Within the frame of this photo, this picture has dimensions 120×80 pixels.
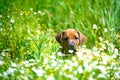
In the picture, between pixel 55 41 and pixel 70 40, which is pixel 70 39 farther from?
pixel 55 41

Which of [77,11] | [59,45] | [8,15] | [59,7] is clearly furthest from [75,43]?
[59,7]

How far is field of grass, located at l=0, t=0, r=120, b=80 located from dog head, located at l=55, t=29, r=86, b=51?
0.51 feet

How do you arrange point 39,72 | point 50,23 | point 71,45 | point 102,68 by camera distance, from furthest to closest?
1. point 50,23
2. point 71,45
3. point 102,68
4. point 39,72

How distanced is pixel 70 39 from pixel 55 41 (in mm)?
1028

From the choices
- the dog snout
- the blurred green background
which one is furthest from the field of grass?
the dog snout

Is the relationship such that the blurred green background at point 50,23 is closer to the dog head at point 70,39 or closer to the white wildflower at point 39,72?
the dog head at point 70,39

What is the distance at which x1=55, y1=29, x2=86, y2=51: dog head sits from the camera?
877 centimetres

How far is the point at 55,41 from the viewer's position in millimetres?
9883

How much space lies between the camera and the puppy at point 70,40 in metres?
8.77

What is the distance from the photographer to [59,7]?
1232 centimetres

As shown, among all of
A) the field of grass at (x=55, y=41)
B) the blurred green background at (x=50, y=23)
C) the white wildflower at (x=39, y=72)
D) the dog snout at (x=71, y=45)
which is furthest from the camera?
the blurred green background at (x=50, y=23)

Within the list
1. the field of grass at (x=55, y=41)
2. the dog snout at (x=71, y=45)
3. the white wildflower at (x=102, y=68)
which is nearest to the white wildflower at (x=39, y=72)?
the field of grass at (x=55, y=41)

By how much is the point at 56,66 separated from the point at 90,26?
3609 mm

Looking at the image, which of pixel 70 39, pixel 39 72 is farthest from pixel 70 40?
pixel 39 72
